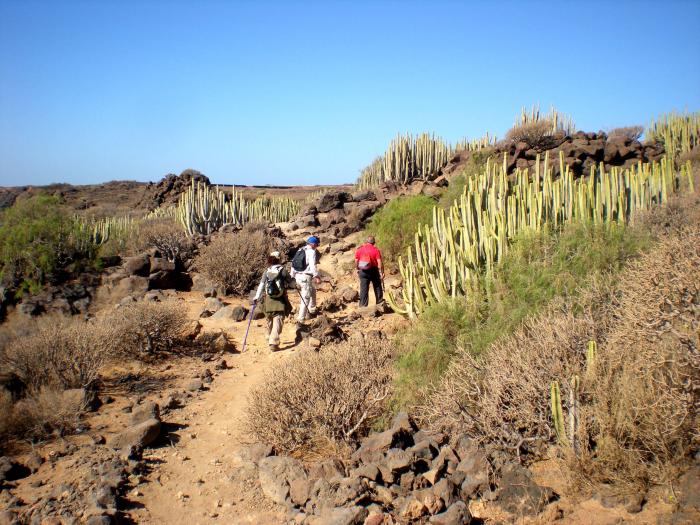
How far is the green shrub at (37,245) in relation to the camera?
1281 cm

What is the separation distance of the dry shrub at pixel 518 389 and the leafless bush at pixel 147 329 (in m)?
5.33

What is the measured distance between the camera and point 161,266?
44.4ft

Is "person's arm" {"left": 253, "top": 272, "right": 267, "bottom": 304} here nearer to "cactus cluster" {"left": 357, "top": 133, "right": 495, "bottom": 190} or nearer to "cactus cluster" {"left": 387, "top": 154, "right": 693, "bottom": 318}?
"cactus cluster" {"left": 387, "top": 154, "right": 693, "bottom": 318}

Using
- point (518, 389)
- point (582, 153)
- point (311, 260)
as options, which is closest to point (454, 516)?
point (518, 389)

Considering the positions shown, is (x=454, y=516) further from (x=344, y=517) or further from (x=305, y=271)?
(x=305, y=271)

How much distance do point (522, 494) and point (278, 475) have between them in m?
2.02

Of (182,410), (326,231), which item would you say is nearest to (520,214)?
→ (182,410)

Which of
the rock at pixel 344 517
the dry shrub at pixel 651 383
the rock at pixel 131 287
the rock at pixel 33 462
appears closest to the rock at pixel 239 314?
the rock at pixel 131 287

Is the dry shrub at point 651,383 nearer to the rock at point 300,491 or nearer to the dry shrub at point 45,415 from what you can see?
the rock at point 300,491

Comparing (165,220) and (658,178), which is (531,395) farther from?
(165,220)

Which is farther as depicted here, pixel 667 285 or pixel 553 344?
pixel 553 344

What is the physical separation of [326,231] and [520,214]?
1198 centimetres

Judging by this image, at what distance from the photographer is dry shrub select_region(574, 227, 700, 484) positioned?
3.34 m

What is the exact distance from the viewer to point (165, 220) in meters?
21.2
